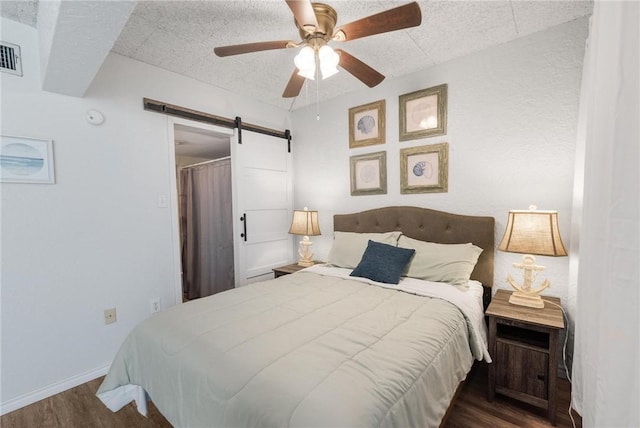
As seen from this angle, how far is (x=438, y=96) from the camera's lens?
2479 millimetres

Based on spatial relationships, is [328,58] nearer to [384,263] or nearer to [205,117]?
[384,263]

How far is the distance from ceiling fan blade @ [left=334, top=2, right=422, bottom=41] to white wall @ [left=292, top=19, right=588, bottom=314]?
4.13 feet

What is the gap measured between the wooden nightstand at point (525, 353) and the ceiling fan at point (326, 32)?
1771mm

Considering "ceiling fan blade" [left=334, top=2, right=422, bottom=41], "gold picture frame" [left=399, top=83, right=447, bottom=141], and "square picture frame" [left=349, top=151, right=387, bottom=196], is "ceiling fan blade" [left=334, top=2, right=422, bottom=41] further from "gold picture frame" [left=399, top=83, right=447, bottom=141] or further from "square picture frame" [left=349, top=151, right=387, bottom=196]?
"square picture frame" [left=349, top=151, right=387, bottom=196]

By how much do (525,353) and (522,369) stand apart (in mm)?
104

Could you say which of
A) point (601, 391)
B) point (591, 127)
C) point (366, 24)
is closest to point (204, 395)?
point (601, 391)

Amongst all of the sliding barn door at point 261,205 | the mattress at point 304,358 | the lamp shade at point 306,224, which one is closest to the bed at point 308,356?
the mattress at point 304,358

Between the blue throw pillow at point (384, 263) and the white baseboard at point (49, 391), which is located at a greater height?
the blue throw pillow at point (384, 263)

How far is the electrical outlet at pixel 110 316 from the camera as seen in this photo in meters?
2.18

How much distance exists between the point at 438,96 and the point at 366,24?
4.34ft

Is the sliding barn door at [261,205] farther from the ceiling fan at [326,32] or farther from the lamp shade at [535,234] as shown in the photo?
the lamp shade at [535,234]

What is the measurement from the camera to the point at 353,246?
2.61 meters

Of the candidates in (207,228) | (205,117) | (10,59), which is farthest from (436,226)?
(10,59)

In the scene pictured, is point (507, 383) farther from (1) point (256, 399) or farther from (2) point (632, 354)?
(1) point (256, 399)
